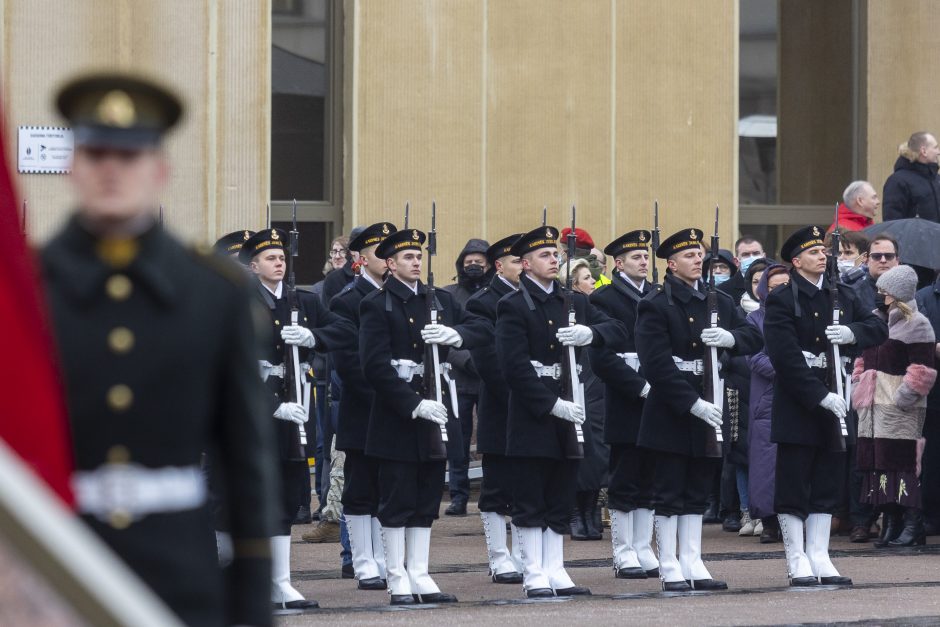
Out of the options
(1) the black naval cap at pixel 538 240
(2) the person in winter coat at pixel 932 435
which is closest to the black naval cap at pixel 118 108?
(1) the black naval cap at pixel 538 240

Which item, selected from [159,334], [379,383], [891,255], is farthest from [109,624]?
[891,255]

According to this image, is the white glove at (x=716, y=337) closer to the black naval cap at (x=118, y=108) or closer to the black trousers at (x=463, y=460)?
the black trousers at (x=463, y=460)

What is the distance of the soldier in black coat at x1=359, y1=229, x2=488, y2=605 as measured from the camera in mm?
9594

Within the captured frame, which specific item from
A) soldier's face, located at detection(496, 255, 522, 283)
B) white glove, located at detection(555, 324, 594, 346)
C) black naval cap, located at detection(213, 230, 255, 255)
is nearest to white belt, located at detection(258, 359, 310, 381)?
black naval cap, located at detection(213, 230, 255, 255)

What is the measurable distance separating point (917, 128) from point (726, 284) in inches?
197

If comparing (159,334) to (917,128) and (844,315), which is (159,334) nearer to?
(844,315)

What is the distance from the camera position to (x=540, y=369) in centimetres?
1011

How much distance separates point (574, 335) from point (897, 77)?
907 centimetres

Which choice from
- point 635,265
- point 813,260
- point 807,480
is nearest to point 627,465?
point 807,480

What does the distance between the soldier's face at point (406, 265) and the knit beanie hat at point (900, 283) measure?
3209mm

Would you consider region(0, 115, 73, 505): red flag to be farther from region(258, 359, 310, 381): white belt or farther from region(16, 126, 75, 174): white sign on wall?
region(16, 126, 75, 174): white sign on wall

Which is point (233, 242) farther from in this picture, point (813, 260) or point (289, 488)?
point (813, 260)

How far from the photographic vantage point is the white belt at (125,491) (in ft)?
10.9

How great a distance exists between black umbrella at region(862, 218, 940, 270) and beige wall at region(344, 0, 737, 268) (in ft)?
11.6
